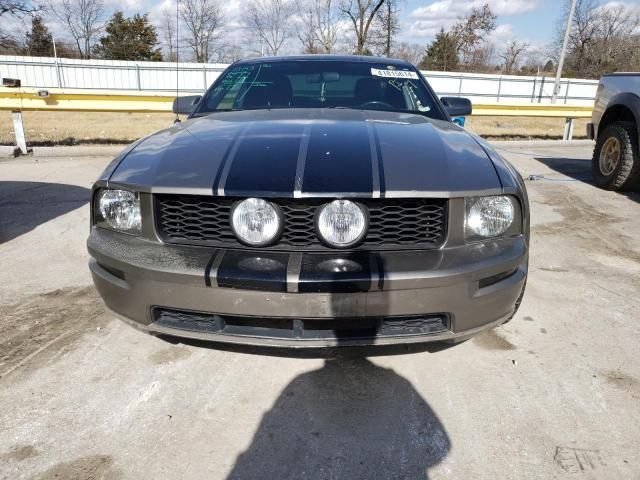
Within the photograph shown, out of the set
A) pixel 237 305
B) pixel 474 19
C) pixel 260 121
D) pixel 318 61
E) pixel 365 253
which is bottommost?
pixel 237 305

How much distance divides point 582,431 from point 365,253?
1.14m

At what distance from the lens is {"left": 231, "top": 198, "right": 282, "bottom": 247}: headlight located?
6.46 ft

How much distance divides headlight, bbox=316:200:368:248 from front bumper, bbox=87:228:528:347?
75mm

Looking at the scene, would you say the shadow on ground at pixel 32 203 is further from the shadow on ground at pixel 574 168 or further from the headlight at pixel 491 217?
the shadow on ground at pixel 574 168

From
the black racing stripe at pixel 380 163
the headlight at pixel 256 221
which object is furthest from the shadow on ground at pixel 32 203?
the black racing stripe at pixel 380 163

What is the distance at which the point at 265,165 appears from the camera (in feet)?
6.84

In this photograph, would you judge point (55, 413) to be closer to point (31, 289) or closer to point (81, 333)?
point (81, 333)

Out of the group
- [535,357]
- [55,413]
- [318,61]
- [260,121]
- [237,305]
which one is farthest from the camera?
[318,61]

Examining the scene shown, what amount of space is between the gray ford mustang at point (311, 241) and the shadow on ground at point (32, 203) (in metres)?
2.78

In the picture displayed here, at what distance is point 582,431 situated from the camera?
1.97m

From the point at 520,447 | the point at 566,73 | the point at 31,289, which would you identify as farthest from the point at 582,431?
the point at 566,73

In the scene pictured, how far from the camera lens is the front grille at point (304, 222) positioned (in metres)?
2.01

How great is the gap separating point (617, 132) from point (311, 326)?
5.84 metres

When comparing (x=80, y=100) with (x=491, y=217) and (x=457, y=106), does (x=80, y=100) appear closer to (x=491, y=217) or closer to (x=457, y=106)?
(x=457, y=106)
